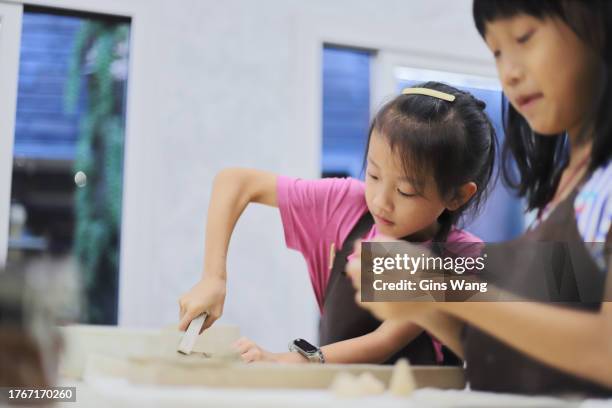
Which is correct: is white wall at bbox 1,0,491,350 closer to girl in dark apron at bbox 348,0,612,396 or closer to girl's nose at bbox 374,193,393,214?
girl's nose at bbox 374,193,393,214

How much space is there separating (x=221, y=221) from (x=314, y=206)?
0.10 meters

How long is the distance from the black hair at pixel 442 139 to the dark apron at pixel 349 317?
3.5 inches

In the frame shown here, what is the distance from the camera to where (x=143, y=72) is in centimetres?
129

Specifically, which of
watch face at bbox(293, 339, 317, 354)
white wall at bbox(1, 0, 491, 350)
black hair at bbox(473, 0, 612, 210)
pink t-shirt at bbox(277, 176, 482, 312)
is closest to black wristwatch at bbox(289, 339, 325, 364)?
watch face at bbox(293, 339, 317, 354)

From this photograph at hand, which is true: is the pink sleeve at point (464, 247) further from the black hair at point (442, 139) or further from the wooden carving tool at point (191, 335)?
the wooden carving tool at point (191, 335)

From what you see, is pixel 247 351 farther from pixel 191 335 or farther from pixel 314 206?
pixel 314 206

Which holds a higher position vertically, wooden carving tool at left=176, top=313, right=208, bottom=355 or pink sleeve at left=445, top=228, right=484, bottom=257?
pink sleeve at left=445, top=228, right=484, bottom=257

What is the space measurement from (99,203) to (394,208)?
873 mm

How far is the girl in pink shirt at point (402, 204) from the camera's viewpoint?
61cm

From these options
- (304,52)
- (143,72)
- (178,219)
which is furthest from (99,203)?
(304,52)

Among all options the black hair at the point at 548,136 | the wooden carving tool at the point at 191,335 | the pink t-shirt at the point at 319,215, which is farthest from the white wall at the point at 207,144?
the black hair at the point at 548,136

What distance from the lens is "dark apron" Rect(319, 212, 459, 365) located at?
60 centimetres
